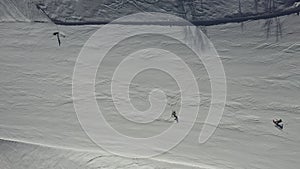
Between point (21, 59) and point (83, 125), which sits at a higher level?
point (21, 59)

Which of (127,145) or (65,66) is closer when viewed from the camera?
(127,145)

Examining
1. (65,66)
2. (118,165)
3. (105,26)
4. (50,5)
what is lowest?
(118,165)

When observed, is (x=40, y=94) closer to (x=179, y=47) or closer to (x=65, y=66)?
(x=65, y=66)

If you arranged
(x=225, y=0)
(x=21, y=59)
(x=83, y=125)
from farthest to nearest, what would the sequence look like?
(x=21, y=59), (x=83, y=125), (x=225, y=0)

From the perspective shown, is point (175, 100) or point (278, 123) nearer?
point (278, 123)

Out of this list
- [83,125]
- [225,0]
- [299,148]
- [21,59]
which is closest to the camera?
[299,148]

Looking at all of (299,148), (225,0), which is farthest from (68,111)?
(299,148)

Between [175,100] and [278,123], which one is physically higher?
[175,100]
